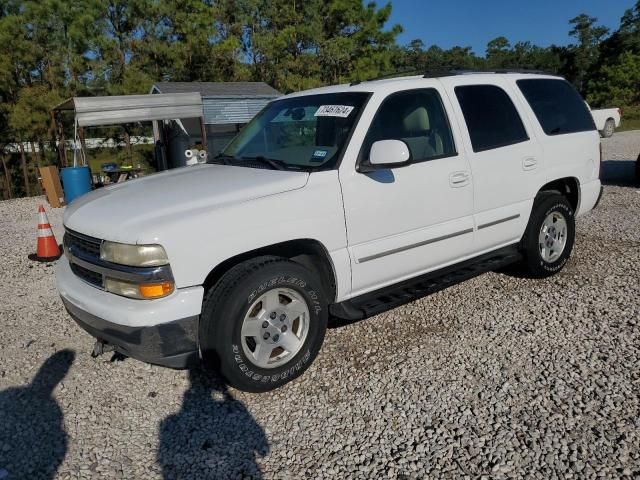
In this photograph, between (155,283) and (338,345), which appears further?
(338,345)

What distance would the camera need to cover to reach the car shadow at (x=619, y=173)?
10.1 m

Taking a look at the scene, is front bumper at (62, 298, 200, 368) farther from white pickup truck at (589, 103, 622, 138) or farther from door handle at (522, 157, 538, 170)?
white pickup truck at (589, 103, 622, 138)

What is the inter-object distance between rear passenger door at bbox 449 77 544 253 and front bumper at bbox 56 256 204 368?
95.2 inches

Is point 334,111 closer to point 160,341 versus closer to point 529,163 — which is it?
point 529,163

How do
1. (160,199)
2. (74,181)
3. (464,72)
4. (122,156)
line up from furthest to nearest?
1. (122,156)
2. (74,181)
3. (464,72)
4. (160,199)

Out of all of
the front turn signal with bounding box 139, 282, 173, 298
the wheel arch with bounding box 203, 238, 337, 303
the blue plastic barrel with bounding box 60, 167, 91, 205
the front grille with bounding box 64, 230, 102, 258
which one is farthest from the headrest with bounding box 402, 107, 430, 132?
the blue plastic barrel with bounding box 60, 167, 91, 205

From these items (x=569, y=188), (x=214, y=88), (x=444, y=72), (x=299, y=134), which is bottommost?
(x=569, y=188)

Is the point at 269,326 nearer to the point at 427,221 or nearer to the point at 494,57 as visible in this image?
the point at 427,221

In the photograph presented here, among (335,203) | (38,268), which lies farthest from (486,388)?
(38,268)

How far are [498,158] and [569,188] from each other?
4.54ft

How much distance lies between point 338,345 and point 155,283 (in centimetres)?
161

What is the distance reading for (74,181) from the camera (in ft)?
37.3

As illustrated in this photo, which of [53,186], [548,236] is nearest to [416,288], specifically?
[548,236]

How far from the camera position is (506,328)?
12.6ft
